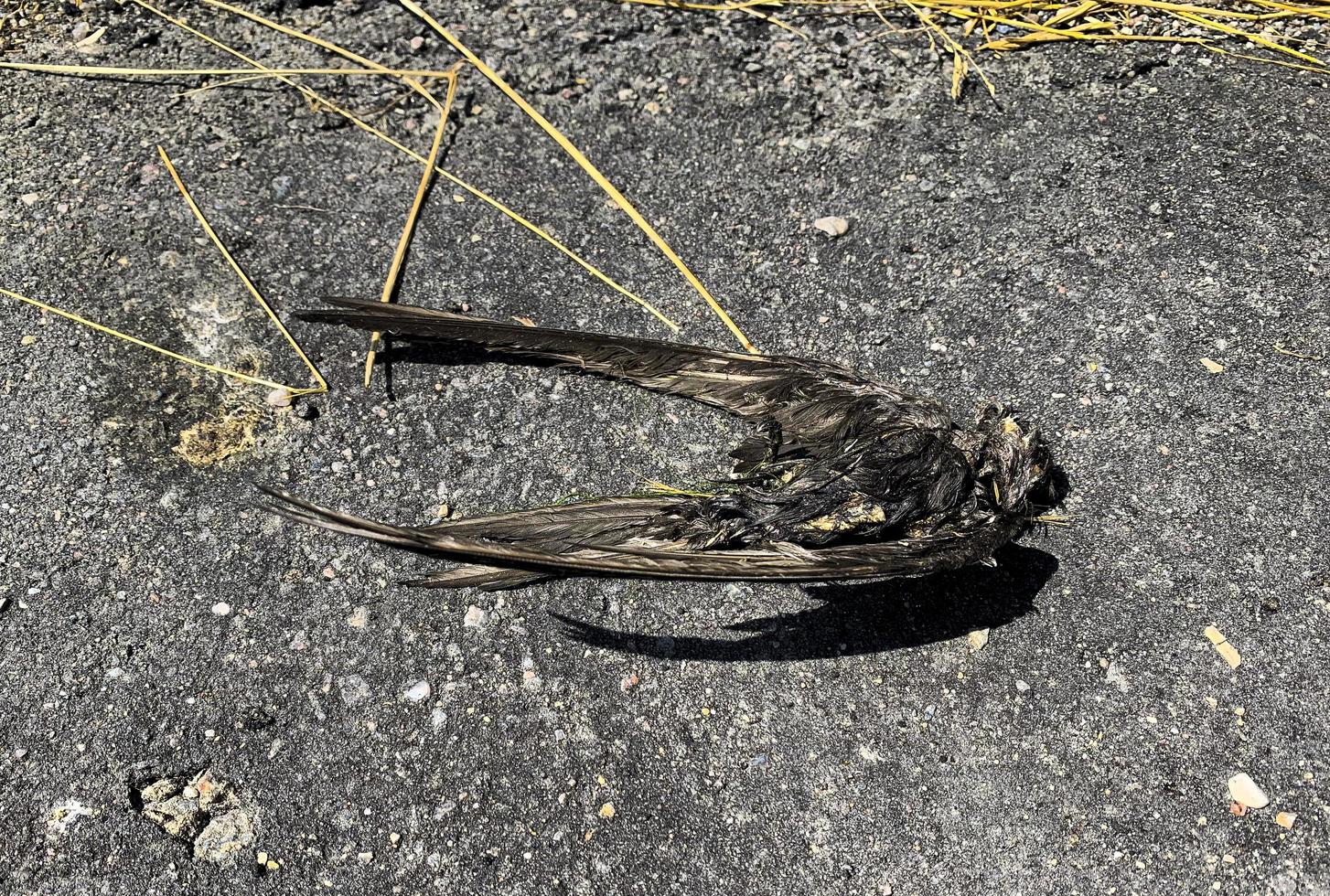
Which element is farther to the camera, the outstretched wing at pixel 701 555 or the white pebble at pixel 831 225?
the white pebble at pixel 831 225

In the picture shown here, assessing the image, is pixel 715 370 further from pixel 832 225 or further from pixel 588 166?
pixel 588 166

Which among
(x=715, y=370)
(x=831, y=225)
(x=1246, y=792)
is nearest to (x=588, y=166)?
(x=831, y=225)

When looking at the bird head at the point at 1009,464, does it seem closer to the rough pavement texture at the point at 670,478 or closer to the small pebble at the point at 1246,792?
the rough pavement texture at the point at 670,478

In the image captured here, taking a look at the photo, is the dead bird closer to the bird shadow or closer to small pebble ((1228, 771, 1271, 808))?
the bird shadow

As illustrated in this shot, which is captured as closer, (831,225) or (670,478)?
(670,478)

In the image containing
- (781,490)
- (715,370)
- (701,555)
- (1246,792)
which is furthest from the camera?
(715,370)

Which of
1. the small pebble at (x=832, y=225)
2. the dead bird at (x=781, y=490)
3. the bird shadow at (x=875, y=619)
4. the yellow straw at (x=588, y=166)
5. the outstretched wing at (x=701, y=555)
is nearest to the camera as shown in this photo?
the outstretched wing at (x=701, y=555)

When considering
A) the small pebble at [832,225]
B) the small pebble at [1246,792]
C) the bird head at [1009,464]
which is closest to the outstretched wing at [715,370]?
the bird head at [1009,464]

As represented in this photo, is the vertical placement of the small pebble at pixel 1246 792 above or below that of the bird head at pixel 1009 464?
below

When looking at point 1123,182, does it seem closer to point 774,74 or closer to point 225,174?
point 774,74
